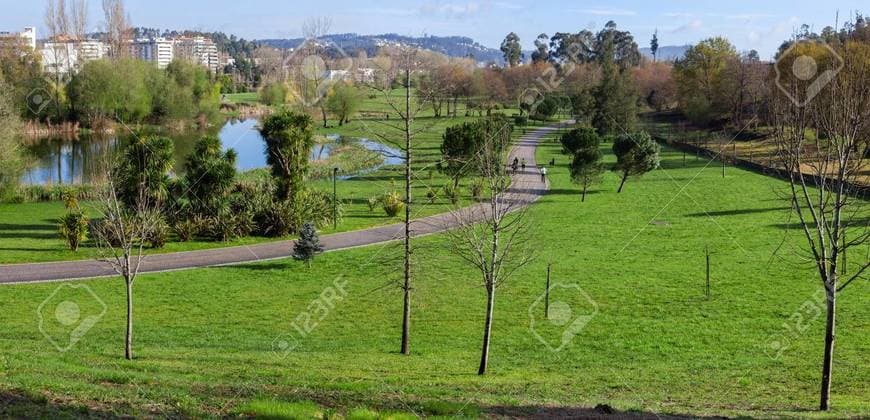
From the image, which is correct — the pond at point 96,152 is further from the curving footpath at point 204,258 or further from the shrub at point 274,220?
the shrub at point 274,220

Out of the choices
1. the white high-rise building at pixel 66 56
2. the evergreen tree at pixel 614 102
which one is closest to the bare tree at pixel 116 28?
the white high-rise building at pixel 66 56

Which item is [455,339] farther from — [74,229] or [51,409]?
[74,229]

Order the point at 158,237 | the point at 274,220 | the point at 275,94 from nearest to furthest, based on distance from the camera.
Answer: the point at 158,237, the point at 274,220, the point at 275,94

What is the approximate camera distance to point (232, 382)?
39.8 ft

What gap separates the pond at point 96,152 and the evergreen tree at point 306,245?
22.6 metres

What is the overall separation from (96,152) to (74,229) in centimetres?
4130

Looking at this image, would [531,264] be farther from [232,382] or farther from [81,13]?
[81,13]

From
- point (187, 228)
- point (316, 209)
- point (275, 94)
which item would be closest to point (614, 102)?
point (316, 209)

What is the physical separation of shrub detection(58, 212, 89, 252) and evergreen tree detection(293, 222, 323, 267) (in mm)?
7861

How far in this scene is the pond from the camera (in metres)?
52.7

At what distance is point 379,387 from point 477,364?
4013 millimetres

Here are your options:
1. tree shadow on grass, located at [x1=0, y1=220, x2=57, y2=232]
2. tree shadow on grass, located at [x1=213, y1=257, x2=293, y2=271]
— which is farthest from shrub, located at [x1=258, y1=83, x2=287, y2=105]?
tree shadow on grass, located at [x1=213, y1=257, x2=293, y2=271]

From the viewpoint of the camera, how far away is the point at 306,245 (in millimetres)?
25172

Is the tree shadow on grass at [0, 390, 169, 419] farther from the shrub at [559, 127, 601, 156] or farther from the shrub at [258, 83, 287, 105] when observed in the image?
the shrub at [258, 83, 287, 105]
